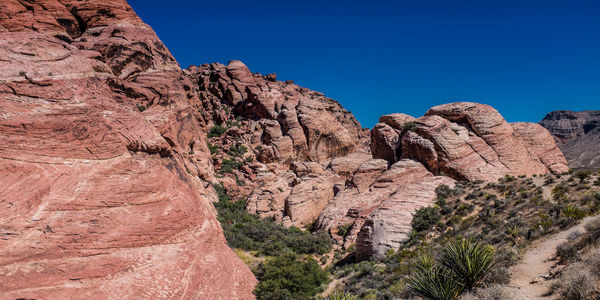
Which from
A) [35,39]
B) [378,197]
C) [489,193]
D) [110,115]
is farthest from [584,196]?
[35,39]

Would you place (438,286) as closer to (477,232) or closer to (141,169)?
(477,232)

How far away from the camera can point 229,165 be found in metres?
44.6

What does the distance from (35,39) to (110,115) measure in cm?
642

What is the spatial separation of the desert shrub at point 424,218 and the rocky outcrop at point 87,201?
1288cm

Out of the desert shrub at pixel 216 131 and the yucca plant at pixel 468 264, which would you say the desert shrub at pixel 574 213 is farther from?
the desert shrub at pixel 216 131

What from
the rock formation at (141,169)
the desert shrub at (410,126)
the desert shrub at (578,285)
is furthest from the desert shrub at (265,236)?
the desert shrub at (578,285)

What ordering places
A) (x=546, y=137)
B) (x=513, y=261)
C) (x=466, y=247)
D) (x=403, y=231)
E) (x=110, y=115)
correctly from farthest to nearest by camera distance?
(x=546, y=137)
(x=403, y=231)
(x=110, y=115)
(x=513, y=261)
(x=466, y=247)

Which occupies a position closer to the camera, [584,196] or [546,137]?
[584,196]

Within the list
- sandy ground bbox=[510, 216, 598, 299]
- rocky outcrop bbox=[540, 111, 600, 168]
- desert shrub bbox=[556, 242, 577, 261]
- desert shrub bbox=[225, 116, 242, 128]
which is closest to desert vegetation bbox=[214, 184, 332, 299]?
sandy ground bbox=[510, 216, 598, 299]

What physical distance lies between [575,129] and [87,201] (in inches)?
6644

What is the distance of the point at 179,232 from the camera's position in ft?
47.6

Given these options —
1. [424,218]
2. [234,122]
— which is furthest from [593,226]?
[234,122]

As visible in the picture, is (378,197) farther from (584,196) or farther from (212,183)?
(212,183)

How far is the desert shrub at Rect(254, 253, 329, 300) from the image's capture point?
15.5 meters
